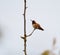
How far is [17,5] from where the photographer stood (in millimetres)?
862

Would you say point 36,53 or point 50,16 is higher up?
point 50,16

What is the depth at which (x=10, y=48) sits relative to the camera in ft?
2.77

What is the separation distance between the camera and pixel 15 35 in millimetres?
843

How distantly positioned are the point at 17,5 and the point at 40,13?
0.45ft

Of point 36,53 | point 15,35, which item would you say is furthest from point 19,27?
point 36,53

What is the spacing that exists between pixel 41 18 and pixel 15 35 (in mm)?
176

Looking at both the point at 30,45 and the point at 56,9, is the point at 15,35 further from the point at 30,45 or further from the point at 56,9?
the point at 56,9

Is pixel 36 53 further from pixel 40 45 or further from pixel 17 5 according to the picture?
pixel 17 5

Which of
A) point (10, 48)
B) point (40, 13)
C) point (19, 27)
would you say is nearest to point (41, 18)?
point (40, 13)

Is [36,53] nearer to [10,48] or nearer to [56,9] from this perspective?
[10,48]

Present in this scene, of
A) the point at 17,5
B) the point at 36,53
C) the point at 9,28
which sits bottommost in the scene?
the point at 36,53

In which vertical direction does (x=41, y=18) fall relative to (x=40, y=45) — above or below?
above

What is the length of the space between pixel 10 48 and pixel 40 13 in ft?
0.83

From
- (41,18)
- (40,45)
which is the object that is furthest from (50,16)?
(40,45)
